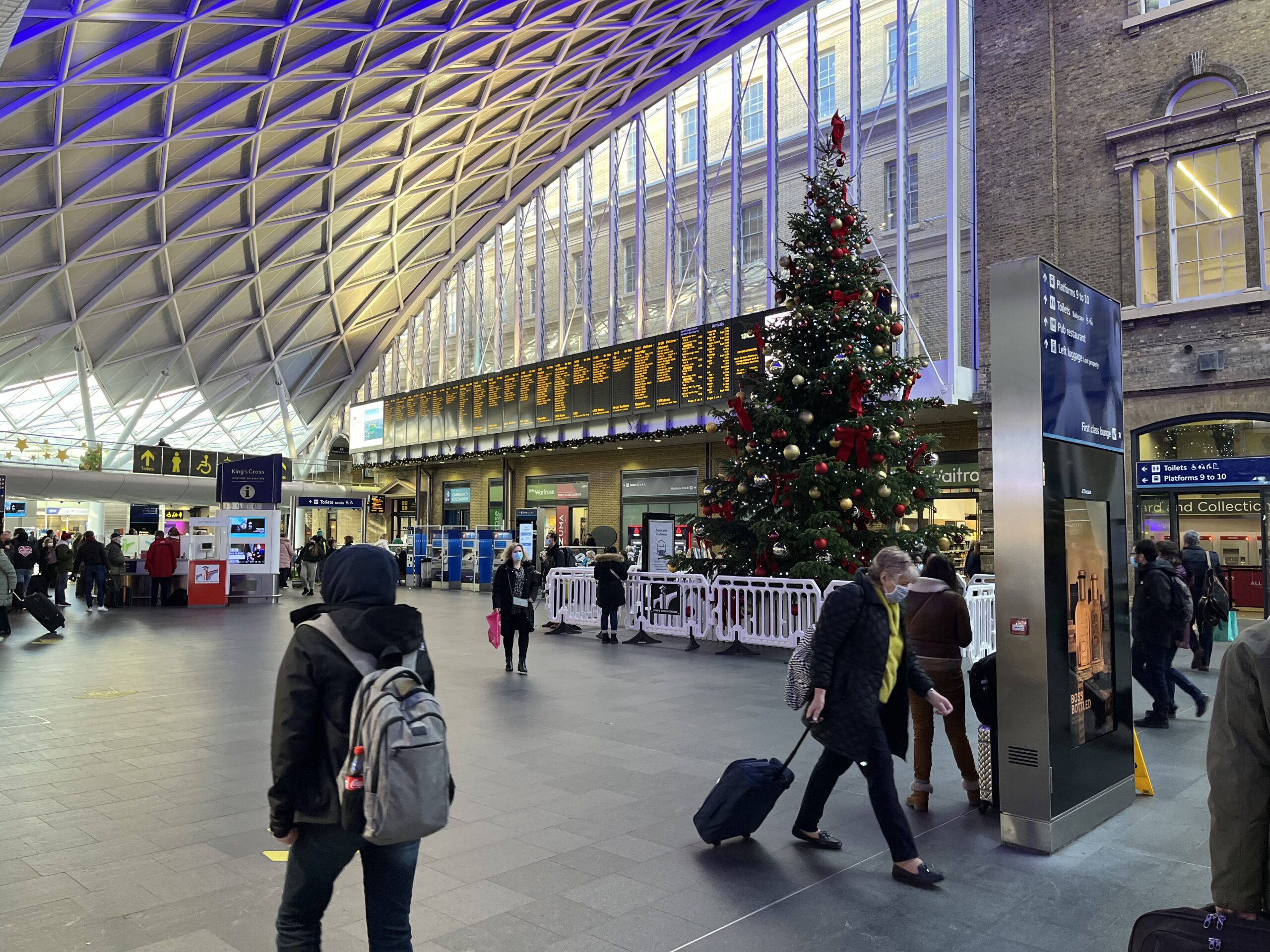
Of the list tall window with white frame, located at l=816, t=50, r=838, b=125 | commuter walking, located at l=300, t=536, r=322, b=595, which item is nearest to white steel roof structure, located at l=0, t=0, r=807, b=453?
tall window with white frame, located at l=816, t=50, r=838, b=125

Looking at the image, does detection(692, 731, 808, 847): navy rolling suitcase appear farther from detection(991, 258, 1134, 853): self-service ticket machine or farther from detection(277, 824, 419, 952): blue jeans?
detection(277, 824, 419, 952): blue jeans

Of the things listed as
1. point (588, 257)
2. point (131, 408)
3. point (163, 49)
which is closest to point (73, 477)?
point (131, 408)

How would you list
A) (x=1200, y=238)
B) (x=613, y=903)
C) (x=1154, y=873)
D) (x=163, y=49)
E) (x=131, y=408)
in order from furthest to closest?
(x=131, y=408), (x=163, y=49), (x=1200, y=238), (x=1154, y=873), (x=613, y=903)

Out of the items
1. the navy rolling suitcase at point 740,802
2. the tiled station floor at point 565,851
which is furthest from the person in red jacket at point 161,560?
the navy rolling suitcase at point 740,802

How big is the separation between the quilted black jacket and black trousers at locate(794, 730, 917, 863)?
0.09 m

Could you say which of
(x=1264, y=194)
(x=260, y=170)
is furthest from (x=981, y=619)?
(x=260, y=170)

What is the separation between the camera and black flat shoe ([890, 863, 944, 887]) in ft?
14.4

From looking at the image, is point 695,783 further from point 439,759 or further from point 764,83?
point 764,83

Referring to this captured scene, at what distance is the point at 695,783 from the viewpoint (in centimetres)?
622

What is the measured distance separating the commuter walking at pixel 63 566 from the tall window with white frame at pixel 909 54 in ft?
72.6

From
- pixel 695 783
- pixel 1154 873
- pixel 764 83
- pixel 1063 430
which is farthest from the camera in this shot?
pixel 764 83

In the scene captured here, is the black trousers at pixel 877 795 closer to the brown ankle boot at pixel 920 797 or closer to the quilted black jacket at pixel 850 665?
the quilted black jacket at pixel 850 665

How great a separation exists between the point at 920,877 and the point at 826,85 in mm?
23558

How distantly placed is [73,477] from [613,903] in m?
35.1
